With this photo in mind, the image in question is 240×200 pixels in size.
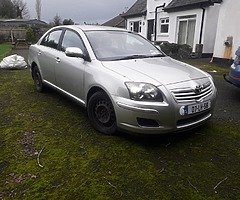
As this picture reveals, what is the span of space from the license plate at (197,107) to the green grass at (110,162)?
20.7 inches

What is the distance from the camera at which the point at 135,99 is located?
3.38m

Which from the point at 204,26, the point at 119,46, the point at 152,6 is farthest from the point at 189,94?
the point at 152,6

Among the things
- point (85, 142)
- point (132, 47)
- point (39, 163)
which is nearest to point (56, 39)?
point (132, 47)

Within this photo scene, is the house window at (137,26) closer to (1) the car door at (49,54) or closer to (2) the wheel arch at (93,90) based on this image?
(1) the car door at (49,54)

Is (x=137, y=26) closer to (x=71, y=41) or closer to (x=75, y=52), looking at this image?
(x=71, y=41)

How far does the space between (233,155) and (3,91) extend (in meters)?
5.51

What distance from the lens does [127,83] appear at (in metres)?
3.46

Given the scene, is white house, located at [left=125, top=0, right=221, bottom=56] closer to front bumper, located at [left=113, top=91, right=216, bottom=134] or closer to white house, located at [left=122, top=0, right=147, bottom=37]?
white house, located at [left=122, top=0, right=147, bottom=37]

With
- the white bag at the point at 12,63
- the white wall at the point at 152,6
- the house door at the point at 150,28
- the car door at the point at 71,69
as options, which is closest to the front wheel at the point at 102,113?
the car door at the point at 71,69

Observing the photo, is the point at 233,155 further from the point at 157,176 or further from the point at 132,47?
the point at 132,47

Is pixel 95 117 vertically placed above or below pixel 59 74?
below

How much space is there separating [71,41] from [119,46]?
0.93m

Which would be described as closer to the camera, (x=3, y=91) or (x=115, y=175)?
(x=115, y=175)

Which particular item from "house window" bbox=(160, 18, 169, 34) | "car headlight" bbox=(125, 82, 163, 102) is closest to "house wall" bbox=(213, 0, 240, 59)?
"house window" bbox=(160, 18, 169, 34)
